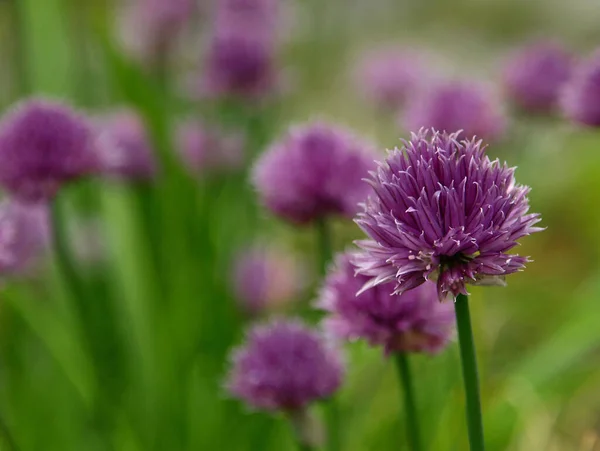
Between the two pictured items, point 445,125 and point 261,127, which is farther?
point 261,127

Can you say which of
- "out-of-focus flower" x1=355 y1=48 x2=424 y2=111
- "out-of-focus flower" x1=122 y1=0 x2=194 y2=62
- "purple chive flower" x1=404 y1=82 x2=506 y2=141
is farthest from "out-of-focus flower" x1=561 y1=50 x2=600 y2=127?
"out-of-focus flower" x1=122 y1=0 x2=194 y2=62

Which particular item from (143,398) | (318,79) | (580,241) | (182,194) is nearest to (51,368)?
(143,398)

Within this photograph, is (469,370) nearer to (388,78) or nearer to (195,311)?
(195,311)

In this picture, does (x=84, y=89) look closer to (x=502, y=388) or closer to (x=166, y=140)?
(x=166, y=140)

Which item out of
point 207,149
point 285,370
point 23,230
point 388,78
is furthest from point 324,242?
point 388,78

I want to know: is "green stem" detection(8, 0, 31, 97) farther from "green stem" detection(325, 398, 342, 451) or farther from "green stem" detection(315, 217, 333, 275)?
"green stem" detection(325, 398, 342, 451)
